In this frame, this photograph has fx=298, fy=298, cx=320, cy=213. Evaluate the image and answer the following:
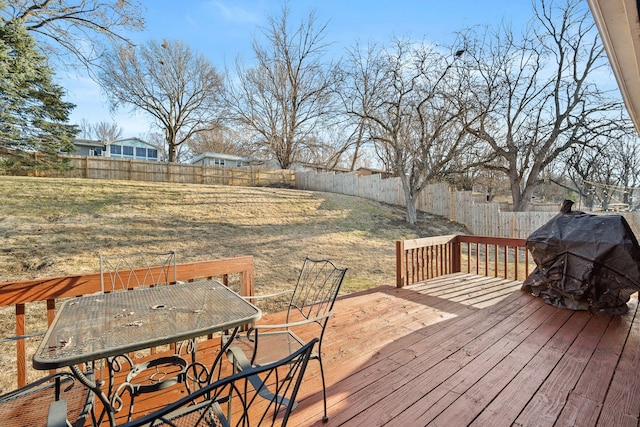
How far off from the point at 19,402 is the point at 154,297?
2.68 feet

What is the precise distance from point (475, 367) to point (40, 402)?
289 centimetres

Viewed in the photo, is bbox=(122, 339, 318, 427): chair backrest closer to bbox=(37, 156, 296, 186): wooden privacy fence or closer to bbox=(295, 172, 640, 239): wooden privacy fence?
bbox=(295, 172, 640, 239): wooden privacy fence

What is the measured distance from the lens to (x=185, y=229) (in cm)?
749

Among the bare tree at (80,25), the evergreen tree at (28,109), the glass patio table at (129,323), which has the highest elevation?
the bare tree at (80,25)

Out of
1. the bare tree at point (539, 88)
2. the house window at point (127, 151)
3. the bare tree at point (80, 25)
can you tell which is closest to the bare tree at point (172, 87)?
the house window at point (127, 151)

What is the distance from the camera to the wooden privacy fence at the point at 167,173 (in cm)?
1315

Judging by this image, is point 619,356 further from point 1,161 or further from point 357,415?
point 1,161

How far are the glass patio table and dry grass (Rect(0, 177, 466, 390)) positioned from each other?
2289mm

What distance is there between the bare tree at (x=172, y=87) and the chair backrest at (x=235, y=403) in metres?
20.0

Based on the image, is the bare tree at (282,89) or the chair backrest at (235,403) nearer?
the chair backrest at (235,403)

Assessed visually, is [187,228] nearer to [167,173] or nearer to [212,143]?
[167,173]

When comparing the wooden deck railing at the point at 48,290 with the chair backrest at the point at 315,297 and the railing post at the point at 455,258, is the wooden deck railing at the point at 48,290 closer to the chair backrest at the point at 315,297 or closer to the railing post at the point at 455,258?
the chair backrest at the point at 315,297

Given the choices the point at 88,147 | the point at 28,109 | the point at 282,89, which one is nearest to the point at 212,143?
the point at 88,147

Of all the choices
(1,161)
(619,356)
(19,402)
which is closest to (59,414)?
(19,402)
